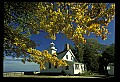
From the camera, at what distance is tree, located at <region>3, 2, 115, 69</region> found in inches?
213

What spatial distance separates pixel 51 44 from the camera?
17.8ft

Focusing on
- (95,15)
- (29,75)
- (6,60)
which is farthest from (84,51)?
A: (6,60)

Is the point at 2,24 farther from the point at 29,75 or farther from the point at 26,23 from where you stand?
the point at 29,75

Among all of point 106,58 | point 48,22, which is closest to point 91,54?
point 106,58

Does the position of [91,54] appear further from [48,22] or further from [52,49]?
[48,22]

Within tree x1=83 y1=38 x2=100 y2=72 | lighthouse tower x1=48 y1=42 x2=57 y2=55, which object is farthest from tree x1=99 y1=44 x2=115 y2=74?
lighthouse tower x1=48 y1=42 x2=57 y2=55

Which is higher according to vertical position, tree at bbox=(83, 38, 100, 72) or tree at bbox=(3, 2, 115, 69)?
tree at bbox=(3, 2, 115, 69)

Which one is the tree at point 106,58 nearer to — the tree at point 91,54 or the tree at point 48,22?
the tree at point 91,54

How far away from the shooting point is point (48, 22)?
18.1 ft

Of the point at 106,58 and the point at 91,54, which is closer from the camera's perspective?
the point at 106,58

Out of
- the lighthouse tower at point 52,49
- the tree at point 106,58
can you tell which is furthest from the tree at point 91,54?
the lighthouse tower at point 52,49

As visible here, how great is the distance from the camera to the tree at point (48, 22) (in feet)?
17.7

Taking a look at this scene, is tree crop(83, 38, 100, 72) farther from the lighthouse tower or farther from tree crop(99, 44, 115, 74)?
the lighthouse tower

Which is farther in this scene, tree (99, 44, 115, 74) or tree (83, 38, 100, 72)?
tree (83, 38, 100, 72)
